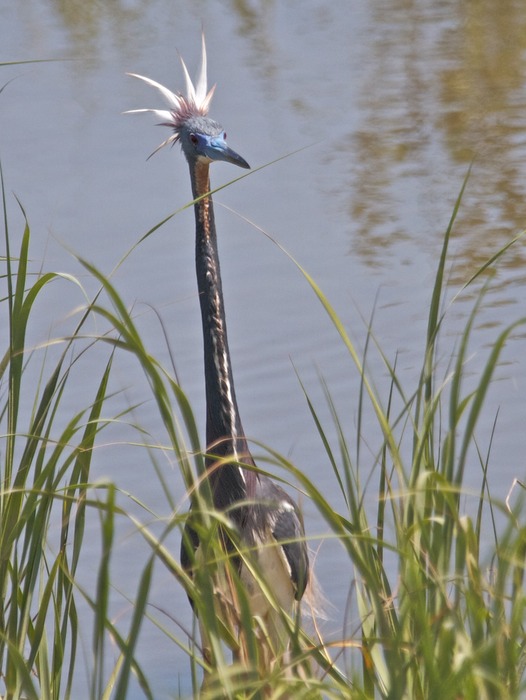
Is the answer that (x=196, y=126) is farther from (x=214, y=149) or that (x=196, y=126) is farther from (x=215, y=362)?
(x=215, y=362)

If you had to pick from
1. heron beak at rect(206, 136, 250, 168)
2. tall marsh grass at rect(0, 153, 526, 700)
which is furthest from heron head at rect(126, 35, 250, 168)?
tall marsh grass at rect(0, 153, 526, 700)

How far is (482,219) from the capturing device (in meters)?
5.37

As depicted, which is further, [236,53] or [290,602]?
[236,53]

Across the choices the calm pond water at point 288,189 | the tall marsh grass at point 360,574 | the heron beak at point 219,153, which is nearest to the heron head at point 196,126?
the heron beak at point 219,153

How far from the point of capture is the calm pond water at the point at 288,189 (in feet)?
13.5

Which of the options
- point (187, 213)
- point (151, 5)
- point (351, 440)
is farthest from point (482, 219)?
point (151, 5)

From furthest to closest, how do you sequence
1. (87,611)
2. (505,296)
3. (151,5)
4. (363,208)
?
(151,5)
(363,208)
(505,296)
(87,611)

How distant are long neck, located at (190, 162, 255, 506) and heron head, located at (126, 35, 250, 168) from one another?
146 mm

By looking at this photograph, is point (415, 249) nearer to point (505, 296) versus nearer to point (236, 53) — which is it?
point (505, 296)

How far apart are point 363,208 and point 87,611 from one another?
9.19ft

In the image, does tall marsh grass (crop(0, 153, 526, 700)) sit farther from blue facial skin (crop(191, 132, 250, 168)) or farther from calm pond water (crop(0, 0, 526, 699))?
blue facial skin (crop(191, 132, 250, 168))

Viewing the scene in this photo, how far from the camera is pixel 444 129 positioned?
663cm

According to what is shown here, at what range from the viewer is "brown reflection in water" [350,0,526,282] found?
17.5 ft

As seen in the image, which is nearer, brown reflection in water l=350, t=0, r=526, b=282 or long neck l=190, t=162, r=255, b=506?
long neck l=190, t=162, r=255, b=506
